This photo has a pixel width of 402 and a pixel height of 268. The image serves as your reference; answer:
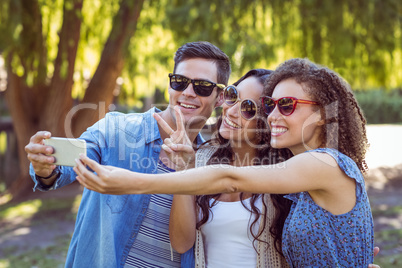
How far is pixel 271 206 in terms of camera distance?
89.0 inches

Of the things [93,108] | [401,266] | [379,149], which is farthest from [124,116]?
[379,149]

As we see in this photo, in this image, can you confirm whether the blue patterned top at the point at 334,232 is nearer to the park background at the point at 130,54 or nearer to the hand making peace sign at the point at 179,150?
the hand making peace sign at the point at 179,150

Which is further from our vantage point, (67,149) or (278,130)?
(278,130)

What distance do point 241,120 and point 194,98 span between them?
0.43 meters

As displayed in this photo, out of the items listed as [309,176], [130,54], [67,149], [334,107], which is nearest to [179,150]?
[67,149]

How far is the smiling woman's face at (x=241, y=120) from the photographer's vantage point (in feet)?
8.04

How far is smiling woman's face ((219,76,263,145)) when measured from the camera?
2449 mm

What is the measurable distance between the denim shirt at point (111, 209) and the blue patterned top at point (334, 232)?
2.55 feet

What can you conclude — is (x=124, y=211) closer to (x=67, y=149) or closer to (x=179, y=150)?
(x=179, y=150)

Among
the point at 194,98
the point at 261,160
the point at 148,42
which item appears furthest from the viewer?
the point at 148,42

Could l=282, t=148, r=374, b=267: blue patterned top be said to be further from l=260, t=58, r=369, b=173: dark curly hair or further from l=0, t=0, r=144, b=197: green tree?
l=0, t=0, r=144, b=197: green tree

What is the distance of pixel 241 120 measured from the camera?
2449 mm

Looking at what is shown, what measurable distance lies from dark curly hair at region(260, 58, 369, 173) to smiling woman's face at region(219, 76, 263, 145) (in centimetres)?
40

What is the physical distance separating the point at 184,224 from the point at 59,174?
688 millimetres
